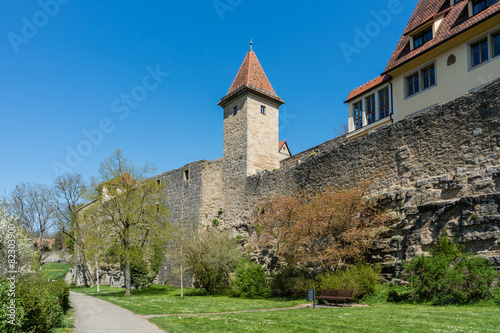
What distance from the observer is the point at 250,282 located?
1859 centimetres

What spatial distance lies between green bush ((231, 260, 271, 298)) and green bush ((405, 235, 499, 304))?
7.68 meters

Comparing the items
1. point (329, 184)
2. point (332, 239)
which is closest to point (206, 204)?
point (329, 184)

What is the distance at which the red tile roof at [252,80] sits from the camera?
27812mm

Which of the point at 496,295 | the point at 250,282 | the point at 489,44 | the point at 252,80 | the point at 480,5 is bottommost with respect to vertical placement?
the point at 250,282

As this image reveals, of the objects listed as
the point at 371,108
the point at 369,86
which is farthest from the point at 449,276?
the point at 369,86

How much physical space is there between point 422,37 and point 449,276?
43.4ft

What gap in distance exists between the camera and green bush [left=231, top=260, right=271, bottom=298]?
717 inches

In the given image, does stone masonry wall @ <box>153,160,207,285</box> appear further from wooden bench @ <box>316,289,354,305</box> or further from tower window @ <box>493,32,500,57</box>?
tower window @ <box>493,32,500,57</box>

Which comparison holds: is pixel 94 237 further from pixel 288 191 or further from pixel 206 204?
pixel 288 191

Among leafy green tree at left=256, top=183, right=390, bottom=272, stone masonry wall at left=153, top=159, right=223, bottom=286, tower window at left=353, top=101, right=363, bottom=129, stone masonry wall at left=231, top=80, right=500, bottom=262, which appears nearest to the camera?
stone masonry wall at left=231, top=80, right=500, bottom=262

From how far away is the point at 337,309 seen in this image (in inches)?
452

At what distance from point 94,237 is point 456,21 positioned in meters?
22.8

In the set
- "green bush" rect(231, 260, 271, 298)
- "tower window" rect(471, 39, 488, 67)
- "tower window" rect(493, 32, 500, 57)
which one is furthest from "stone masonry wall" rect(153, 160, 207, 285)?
"tower window" rect(493, 32, 500, 57)

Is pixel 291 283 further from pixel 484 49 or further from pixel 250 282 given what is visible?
pixel 484 49
